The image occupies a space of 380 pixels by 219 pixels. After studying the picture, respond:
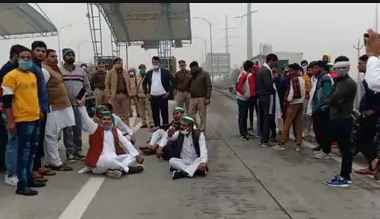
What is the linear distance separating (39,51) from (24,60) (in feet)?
3.38

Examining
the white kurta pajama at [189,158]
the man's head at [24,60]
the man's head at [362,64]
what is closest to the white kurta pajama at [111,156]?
the white kurta pajama at [189,158]

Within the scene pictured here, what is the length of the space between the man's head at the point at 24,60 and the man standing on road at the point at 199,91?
6.19 meters

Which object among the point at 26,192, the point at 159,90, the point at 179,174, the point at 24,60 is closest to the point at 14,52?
the point at 24,60

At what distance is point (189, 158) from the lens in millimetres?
8859

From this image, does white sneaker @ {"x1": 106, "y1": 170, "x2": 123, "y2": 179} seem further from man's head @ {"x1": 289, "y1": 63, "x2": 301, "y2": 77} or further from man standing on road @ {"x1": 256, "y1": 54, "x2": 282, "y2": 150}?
man's head @ {"x1": 289, "y1": 63, "x2": 301, "y2": 77}

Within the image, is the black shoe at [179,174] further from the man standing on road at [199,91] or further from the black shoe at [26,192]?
the man standing on road at [199,91]

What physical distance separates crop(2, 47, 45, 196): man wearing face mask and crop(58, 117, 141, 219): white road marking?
0.64 metres

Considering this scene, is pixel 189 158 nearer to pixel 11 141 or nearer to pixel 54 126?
pixel 54 126

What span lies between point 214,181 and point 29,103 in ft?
9.35

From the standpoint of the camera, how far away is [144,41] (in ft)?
180

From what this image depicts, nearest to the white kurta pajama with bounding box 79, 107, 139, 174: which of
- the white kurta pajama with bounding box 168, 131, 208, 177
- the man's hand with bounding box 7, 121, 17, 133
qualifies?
the white kurta pajama with bounding box 168, 131, 208, 177

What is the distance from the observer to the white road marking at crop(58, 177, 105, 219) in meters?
6.39

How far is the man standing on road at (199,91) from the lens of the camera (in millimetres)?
13203

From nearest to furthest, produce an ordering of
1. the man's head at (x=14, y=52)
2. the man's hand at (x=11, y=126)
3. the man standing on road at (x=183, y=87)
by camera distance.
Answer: the man's hand at (x=11, y=126) < the man's head at (x=14, y=52) < the man standing on road at (x=183, y=87)
